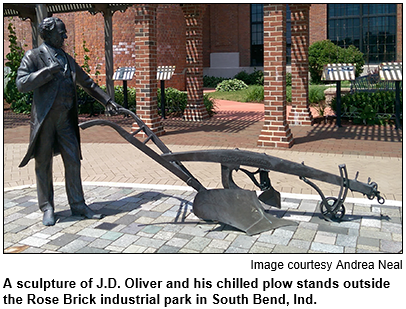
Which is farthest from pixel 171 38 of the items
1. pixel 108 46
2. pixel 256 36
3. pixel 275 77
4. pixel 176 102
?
pixel 275 77

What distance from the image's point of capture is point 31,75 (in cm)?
454

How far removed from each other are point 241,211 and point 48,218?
83.7 inches

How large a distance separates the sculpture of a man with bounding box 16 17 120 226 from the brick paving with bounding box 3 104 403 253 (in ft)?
1.01

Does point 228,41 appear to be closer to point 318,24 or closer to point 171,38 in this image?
point 318,24

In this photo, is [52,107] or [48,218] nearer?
[52,107]

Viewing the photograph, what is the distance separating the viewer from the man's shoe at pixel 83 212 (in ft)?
16.9

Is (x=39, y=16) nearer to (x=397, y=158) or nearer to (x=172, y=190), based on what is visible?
(x=172, y=190)

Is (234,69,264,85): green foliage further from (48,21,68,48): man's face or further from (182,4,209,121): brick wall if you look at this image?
(48,21,68,48): man's face

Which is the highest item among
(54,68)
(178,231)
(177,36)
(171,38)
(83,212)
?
(177,36)

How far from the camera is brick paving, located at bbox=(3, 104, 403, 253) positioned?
4344mm

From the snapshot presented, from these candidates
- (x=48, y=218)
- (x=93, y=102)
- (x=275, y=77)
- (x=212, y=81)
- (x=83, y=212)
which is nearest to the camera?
(x=48, y=218)

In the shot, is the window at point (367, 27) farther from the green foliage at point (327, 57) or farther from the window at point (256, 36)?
the window at point (256, 36)

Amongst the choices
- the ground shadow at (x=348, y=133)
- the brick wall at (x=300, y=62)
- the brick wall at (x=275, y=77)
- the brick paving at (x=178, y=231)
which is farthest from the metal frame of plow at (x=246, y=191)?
the brick wall at (x=300, y=62)

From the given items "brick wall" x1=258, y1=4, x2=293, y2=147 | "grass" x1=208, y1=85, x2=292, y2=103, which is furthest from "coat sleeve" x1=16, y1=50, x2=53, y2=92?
"grass" x1=208, y1=85, x2=292, y2=103
